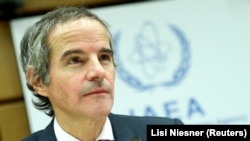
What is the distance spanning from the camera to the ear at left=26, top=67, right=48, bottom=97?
3.48 feet

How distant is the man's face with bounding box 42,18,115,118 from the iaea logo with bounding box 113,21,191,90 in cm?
69

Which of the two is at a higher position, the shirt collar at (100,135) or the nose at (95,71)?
the nose at (95,71)

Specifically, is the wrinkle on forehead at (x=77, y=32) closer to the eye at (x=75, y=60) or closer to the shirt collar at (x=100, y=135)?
the eye at (x=75, y=60)

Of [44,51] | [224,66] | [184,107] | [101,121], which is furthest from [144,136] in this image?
[224,66]

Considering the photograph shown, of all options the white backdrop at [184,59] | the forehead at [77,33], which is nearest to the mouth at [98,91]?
the forehead at [77,33]

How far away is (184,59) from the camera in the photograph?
69.0 inches

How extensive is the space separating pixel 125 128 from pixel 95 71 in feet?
0.64

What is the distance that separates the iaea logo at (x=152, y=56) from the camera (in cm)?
171

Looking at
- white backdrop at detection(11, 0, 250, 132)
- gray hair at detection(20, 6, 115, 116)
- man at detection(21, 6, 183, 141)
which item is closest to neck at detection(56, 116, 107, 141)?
man at detection(21, 6, 183, 141)

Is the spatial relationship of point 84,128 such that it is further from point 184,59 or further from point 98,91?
point 184,59

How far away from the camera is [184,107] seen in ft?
5.69

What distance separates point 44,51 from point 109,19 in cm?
71

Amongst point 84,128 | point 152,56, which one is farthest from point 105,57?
point 152,56

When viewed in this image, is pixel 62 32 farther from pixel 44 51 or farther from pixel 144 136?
pixel 144 136
